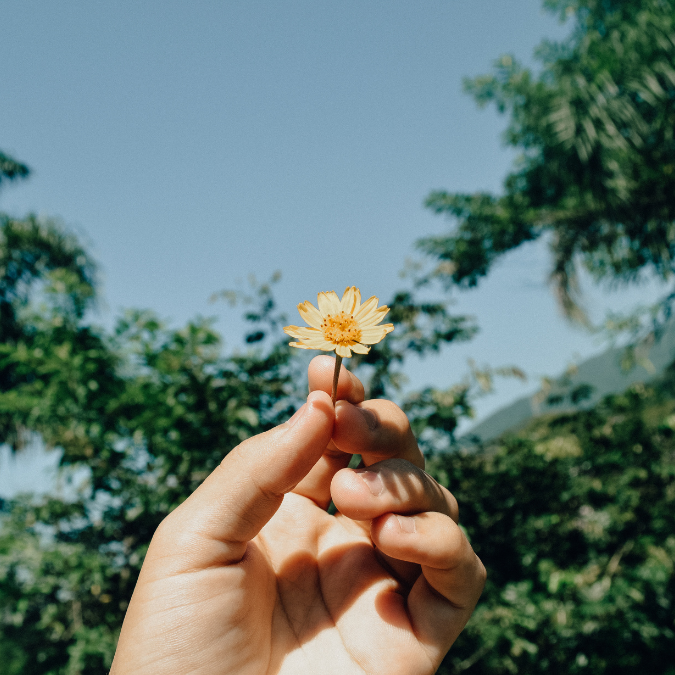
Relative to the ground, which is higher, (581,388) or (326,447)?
(581,388)

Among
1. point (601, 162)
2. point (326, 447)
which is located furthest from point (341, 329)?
point (601, 162)

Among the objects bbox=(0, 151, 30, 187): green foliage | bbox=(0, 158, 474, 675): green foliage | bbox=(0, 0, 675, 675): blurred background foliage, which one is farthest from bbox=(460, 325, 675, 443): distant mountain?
bbox=(0, 151, 30, 187): green foliage

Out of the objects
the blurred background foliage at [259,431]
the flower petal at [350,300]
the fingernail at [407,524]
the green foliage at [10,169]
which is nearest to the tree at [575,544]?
the blurred background foliage at [259,431]

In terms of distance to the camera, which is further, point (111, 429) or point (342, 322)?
point (111, 429)

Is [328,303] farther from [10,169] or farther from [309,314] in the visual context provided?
[10,169]

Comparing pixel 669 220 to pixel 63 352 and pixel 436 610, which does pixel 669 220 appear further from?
pixel 63 352

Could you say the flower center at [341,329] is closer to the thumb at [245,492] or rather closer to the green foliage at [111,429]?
the thumb at [245,492]
